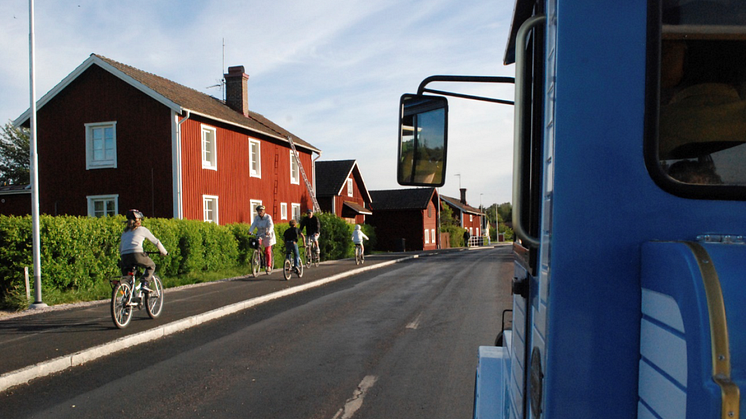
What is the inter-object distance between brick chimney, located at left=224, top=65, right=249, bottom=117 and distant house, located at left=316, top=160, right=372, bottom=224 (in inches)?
460

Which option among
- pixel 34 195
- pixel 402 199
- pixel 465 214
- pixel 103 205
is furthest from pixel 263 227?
pixel 465 214

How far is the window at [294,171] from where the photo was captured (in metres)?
33.7

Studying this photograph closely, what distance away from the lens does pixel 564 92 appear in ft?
5.12

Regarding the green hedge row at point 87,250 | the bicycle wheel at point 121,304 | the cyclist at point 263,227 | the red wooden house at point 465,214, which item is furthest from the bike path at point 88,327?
the red wooden house at point 465,214

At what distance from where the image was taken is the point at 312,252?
79.2 feet

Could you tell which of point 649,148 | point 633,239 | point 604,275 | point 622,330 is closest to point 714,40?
point 649,148

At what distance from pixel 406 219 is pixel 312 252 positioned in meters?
33.6

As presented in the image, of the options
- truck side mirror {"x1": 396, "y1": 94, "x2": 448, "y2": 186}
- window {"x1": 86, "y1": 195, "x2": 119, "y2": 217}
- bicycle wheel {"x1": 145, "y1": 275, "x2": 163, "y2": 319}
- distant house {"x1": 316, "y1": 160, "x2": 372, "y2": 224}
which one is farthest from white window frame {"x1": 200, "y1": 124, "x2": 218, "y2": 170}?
truck side mirror {"x1": 396, "y1": 94, "x2": 448, "y2": 186}

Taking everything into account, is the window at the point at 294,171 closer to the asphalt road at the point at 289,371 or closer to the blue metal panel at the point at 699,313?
the asphalt road at the point at 289,371

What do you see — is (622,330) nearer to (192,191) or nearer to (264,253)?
(264,253)

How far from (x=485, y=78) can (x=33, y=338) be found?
23.4 ft

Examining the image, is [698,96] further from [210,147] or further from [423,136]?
[210,147]

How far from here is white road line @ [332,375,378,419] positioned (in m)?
4.67

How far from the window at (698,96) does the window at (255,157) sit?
92.4 ft
